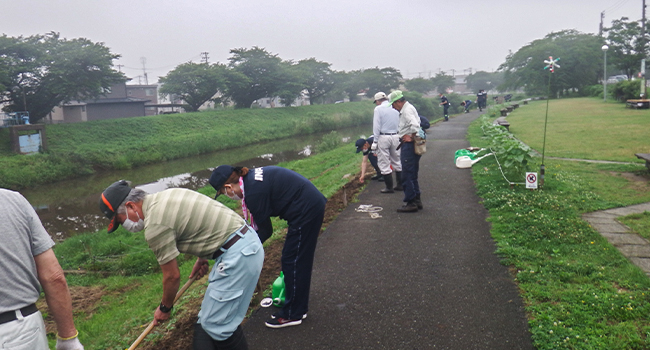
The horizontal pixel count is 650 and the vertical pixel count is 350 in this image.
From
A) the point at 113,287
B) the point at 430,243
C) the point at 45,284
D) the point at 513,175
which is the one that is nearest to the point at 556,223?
the point at 430,243

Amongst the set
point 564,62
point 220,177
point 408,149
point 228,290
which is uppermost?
point 564,62

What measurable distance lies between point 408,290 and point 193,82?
41164 mm

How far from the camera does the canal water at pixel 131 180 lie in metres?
14.6

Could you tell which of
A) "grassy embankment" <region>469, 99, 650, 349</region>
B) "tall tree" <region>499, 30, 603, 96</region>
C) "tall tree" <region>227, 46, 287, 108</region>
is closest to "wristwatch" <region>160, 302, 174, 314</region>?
"grassy embankment" <region>469, 99, 650, 349</region>

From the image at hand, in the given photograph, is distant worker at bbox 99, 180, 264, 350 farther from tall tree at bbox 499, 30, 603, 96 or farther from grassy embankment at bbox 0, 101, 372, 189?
tall tree at bbox 499, 30, 603, 96

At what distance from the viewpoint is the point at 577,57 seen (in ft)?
155

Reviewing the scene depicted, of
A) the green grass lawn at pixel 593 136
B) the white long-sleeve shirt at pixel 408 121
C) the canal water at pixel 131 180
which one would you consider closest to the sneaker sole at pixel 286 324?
the white long-sleeve shirt at pixel 408 121

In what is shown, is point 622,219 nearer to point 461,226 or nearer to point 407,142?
point 461,226

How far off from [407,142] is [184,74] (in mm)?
38751

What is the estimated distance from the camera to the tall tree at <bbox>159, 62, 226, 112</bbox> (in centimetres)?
4175

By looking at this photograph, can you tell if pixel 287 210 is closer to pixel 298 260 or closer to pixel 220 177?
pixel 298 260

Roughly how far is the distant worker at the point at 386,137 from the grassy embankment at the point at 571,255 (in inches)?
69.4

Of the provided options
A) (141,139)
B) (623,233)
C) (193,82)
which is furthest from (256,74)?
(623,233)

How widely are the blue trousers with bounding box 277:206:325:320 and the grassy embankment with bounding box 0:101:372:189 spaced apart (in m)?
20.7
